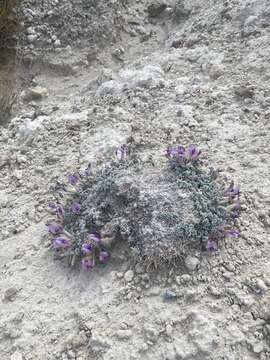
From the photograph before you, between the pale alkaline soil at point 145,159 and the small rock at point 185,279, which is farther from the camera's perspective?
the small rock at point 185,279

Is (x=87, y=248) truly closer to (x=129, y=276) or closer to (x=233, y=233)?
(x=129, y=276)

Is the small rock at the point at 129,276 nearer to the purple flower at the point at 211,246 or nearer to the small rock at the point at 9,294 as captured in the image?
the purple flower at the point at 211,246

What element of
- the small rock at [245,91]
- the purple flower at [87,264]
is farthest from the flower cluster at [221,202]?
the small rock at [245,91]

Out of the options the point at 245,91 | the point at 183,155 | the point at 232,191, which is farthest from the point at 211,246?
the point at 245,91

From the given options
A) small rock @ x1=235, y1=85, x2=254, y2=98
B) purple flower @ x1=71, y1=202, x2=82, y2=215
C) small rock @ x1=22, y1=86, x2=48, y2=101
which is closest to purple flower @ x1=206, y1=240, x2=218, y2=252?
purple flower @ x1=71, y1=202, x2=82, y2=215

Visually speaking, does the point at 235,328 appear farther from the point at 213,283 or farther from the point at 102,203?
the point at 102,203

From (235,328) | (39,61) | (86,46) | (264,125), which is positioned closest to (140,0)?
(86,46)

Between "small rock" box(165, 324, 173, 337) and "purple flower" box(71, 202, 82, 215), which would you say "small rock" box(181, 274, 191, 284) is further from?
"purple flower" box(71, 202, 82, 215)
